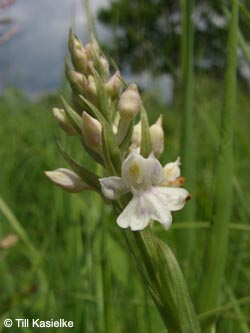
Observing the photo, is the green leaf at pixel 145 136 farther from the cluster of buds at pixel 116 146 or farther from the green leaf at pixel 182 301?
the green leaf at pixel 182 301

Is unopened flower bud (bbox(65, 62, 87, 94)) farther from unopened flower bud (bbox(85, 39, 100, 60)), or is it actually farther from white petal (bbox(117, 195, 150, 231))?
white petal (bbox(117, 195, 150, 231))

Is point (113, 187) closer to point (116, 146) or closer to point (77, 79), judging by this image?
point (116, 146)

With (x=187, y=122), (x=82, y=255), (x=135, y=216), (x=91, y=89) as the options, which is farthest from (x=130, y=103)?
(x=82, y=255)

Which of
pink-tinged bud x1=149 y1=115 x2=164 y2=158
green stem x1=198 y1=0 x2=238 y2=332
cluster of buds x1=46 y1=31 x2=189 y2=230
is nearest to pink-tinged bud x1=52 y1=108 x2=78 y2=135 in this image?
cluster of buds x1=46 y1=31 x2=189 y2=230

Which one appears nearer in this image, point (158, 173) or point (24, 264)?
point (158, 173)

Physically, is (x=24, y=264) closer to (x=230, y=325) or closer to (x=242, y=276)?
(x=242, y=276)

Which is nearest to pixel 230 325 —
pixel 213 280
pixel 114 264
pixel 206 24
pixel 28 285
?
pixel 213 280
